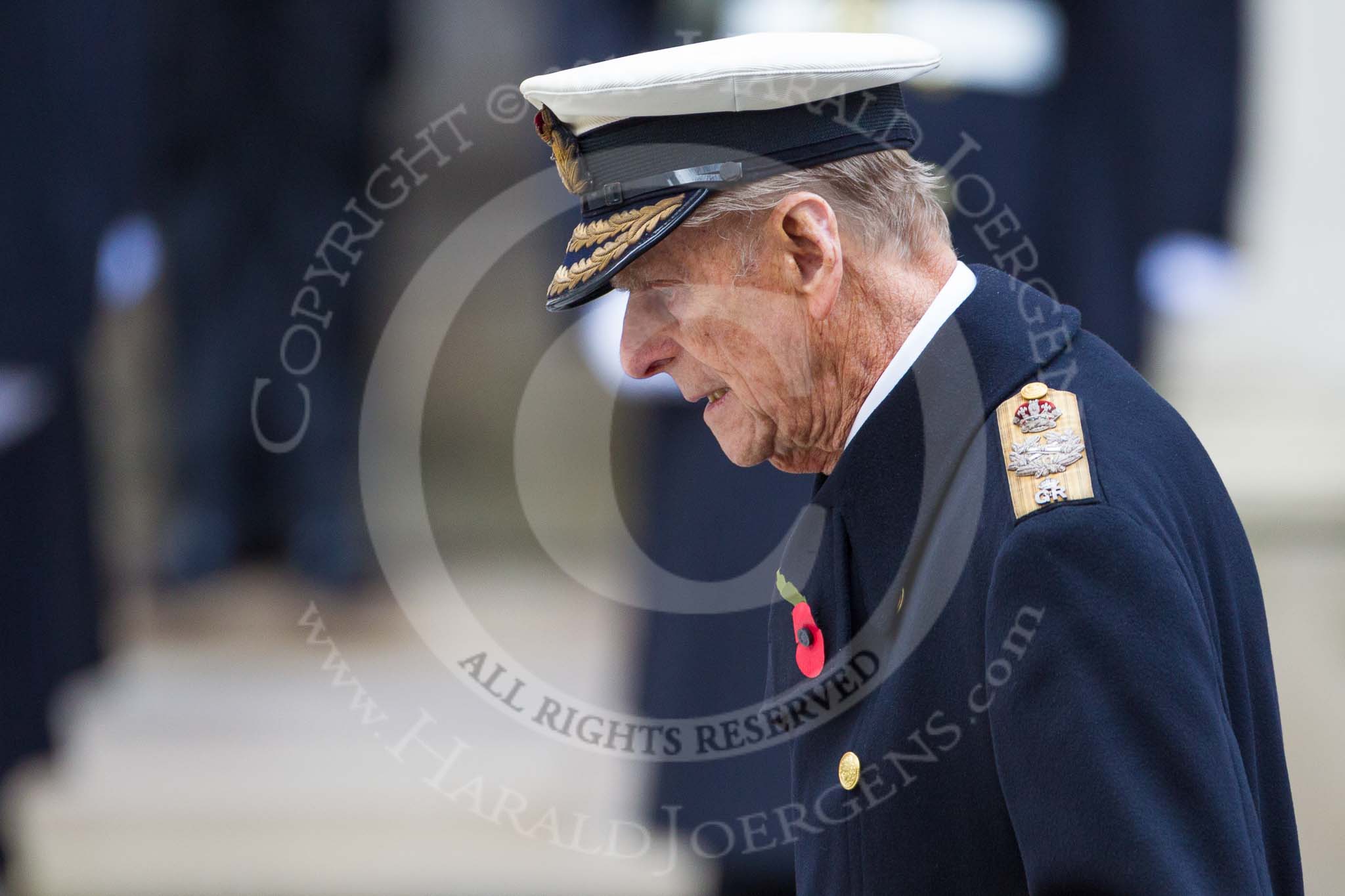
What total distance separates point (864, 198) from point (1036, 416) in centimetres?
22

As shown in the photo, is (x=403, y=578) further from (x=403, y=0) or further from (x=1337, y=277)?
(x=1337, y=277)

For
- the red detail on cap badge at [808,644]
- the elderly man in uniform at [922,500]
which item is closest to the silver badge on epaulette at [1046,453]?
the elderly man in uniform at [922,500]

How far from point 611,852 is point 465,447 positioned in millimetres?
2687

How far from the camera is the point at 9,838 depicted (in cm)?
307

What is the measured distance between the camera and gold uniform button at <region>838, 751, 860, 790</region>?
1.16 metres

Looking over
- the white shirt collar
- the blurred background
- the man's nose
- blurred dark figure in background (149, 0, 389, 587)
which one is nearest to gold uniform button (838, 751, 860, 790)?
the white shirt collar

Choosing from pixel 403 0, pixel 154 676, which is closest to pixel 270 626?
pixel 154 676

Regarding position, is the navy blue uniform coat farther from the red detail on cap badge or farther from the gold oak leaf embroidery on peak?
the gold oak leaf embroidery on peak

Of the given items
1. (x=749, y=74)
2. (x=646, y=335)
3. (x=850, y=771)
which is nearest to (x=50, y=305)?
(x=646, y=335)

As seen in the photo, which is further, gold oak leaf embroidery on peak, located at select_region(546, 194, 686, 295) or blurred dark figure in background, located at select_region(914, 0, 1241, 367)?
blurred dark figure in background, located at select_region(914, 0, 1241, 367)

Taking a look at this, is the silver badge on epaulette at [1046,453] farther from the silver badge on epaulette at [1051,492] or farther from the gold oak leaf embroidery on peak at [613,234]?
the gold oak leaf embroidery on peak at [613,234]

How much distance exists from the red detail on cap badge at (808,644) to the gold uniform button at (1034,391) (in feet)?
0.83

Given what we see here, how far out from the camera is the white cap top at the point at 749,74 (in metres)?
1.17

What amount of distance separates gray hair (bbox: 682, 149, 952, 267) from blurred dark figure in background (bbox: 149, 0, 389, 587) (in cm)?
373
